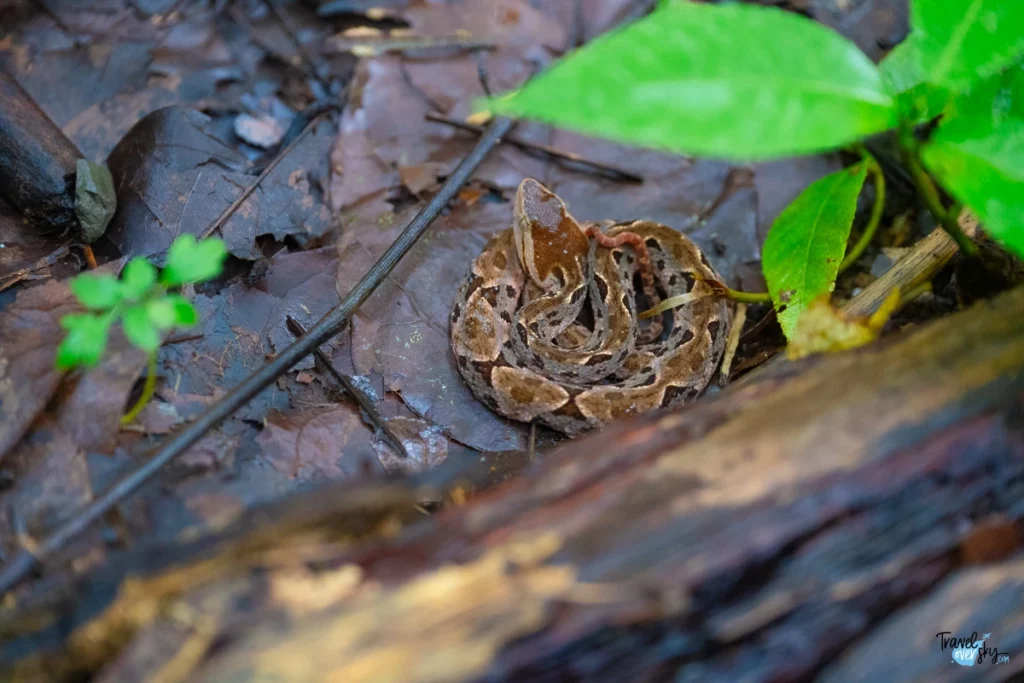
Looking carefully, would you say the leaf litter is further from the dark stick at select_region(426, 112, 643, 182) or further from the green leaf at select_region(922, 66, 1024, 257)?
the green leaf at select_region(922, 66, 1024, 257)

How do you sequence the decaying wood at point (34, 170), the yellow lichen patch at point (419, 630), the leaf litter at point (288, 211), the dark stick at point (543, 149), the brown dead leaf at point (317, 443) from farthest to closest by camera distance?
the dark stick at point (543, 149) < the decaying wood at point (34, 170) < the brown dead leaf at point (317, 443) < the leaf litter at point (288, 211) < the yellow lichen patch at point (419, 630)

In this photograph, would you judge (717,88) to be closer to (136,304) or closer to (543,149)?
(136,304)

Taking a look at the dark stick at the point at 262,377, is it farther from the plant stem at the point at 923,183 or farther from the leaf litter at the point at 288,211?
the plant stem at the point at 923,183

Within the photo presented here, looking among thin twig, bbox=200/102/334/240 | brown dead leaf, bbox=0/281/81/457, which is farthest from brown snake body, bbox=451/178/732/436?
brown dead leaf, bbox=0/281/81/457

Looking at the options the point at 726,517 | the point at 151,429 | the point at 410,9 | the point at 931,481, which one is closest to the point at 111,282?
the point at 151,429

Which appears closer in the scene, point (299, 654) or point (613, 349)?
point (299, 654)

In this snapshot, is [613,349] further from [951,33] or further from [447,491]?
[951,33]

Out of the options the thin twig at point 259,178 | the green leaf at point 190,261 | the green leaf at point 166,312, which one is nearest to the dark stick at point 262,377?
the green leaf at point 166,312
